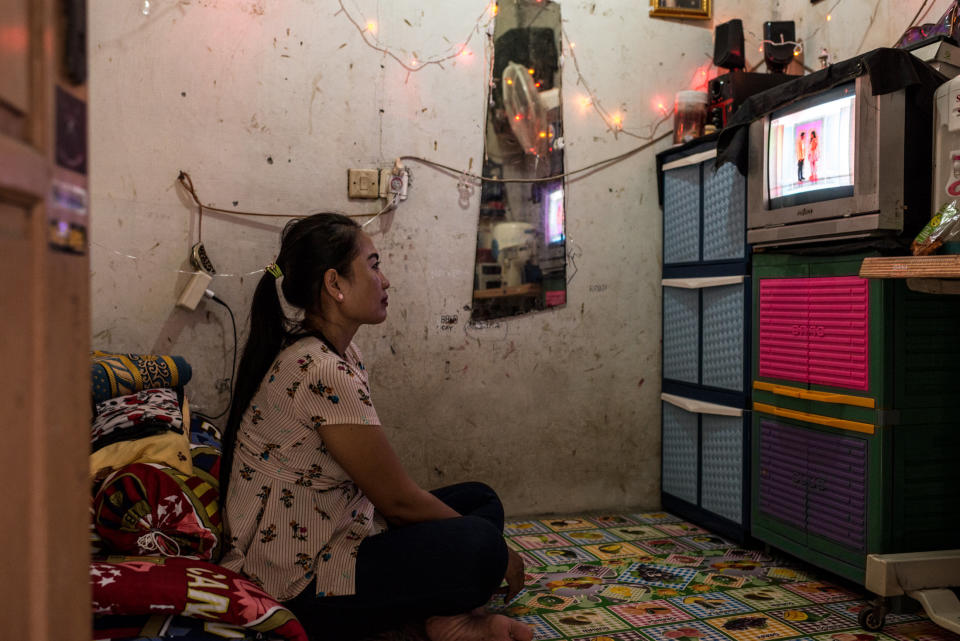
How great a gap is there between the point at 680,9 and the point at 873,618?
2386 mm

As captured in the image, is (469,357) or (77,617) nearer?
(77,617)

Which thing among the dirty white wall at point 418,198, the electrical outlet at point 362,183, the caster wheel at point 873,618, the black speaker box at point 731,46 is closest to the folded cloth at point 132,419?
the dirty white wall at point 418,198

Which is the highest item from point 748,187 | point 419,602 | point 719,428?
point 748,187

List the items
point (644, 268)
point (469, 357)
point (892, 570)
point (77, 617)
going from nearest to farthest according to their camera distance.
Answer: point (77, 617) < point (892, 570) < point (469, 357) < point (644, 268)

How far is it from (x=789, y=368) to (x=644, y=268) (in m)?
0.91

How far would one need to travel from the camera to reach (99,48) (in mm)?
2559

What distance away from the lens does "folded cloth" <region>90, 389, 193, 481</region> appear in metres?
1.49

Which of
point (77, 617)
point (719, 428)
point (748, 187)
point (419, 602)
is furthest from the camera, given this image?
point (719, 428)

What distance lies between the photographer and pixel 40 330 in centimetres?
57

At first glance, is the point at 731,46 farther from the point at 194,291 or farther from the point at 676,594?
the point at 194,291

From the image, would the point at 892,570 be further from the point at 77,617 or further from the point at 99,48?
the point at 99,48

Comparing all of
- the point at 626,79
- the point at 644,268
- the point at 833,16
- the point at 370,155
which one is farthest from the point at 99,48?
the point at 833,16

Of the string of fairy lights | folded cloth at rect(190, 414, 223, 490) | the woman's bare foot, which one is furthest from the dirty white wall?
the woman's bare foot

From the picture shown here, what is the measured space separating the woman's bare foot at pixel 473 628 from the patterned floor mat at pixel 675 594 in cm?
23
